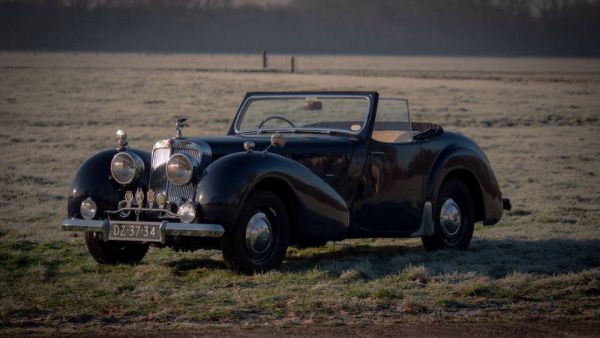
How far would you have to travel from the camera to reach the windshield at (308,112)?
9.52m

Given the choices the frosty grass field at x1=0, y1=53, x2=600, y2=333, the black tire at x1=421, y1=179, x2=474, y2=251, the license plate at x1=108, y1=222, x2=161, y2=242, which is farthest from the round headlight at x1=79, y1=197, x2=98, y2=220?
the black tire at x1=421, y1=179, x2=474, y2=251

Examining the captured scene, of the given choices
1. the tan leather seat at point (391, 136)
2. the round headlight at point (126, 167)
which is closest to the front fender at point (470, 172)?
the tan leather seat at point (391, 136)

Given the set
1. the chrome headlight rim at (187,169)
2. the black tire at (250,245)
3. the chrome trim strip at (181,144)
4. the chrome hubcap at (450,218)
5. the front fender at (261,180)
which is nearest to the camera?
the front fender at (261,180)

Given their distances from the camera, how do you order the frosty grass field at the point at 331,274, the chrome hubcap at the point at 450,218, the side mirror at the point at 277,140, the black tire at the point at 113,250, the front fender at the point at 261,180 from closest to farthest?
1. the frosty grass field at the point at 331,274
2. the front fender at the point at 261,180
3. the side mirror at the point at 277,140
4. the black tire at the point at 113,250
5. the chrome hubcap at the point at 450,218

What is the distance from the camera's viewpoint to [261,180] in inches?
325

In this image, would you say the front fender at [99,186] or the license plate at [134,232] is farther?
the front fender at [99,186]

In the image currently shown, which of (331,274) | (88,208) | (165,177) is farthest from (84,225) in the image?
(331,274)

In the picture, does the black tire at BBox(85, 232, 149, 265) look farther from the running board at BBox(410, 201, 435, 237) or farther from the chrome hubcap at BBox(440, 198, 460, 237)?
the chrome hubcap at BBox(440, 198, 460, 237)

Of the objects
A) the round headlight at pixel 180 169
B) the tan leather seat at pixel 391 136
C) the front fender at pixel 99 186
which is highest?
the tan leather seat at pixel 391 136

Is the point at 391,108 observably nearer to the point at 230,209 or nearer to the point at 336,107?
the point at 336,107

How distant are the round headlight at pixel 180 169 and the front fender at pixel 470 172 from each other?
8.44ft

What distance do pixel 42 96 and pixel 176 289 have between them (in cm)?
3248

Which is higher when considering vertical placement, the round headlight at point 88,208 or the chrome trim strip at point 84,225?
the round headlight at point 88,208

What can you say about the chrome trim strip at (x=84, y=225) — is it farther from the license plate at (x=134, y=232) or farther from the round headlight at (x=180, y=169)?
the round headlight at (x=180, y=169)
